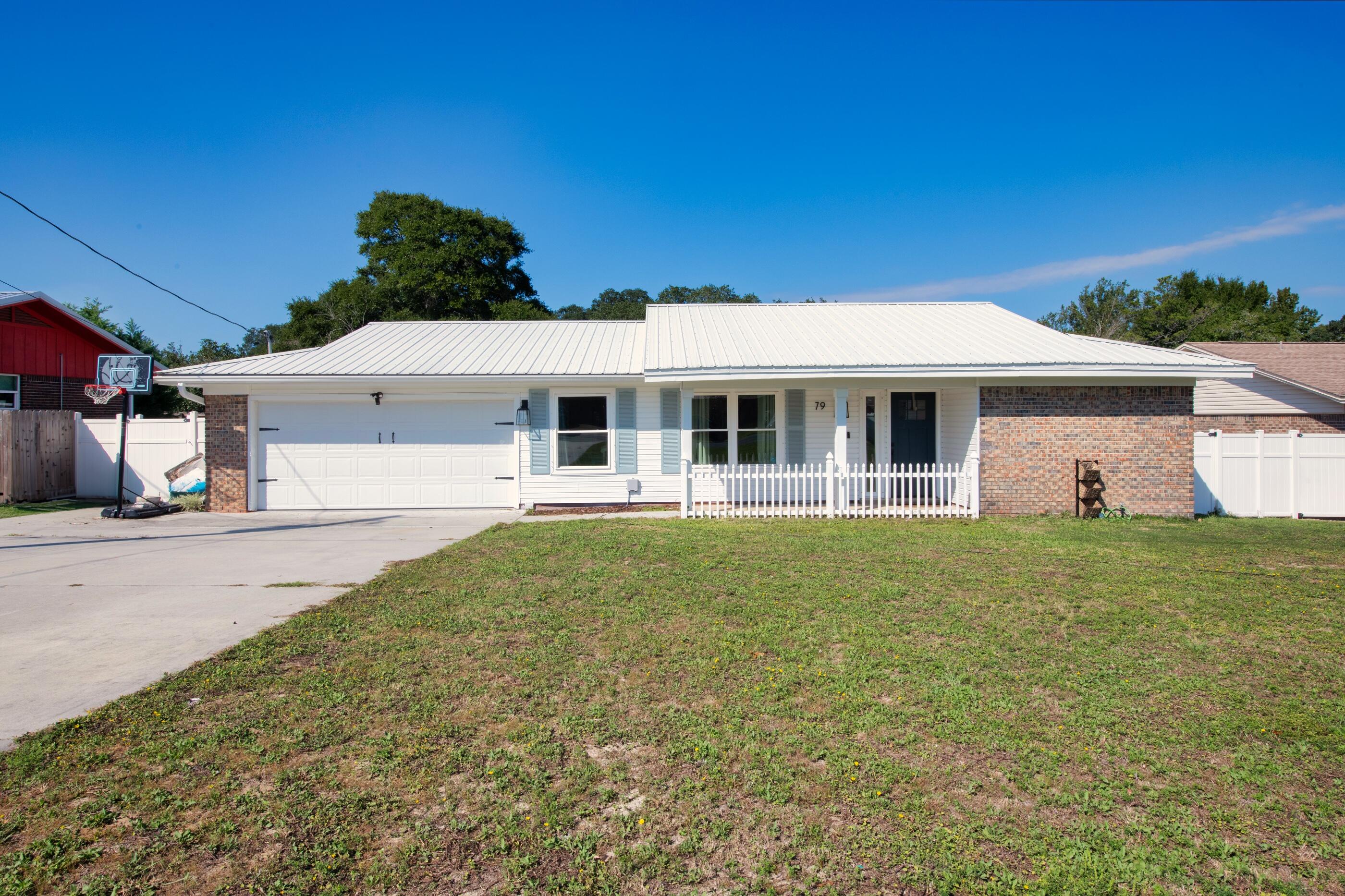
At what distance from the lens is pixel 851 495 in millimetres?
13828

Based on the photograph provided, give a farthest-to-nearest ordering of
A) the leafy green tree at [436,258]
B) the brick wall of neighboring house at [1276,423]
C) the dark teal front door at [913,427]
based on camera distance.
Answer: the leafy green tree at [436,258] → the brick wall of neighboring house at [1276,423] → the dark teal front door at [913,427]

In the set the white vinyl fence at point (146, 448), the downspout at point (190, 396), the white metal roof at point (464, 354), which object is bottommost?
the white vinyl fence at point (146, 448)

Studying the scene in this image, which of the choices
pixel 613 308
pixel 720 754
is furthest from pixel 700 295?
pixel 720 754

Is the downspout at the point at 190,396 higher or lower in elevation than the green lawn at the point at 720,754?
higher

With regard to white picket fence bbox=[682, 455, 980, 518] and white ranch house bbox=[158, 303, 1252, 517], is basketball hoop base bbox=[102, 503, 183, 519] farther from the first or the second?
white picket fence bbox=[682, 455, 980, 518]

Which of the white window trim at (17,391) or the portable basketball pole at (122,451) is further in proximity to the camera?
the white window trim at (17,391)

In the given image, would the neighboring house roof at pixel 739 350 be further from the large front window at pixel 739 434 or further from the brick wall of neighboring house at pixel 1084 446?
the large front window at pixel 739 434

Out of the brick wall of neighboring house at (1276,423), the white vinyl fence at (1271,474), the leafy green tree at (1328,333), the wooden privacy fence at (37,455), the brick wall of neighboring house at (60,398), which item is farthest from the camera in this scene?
the leafy green tree at (1328,333)

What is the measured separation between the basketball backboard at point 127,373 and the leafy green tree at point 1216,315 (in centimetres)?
4243

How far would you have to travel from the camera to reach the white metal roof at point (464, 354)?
1323cm

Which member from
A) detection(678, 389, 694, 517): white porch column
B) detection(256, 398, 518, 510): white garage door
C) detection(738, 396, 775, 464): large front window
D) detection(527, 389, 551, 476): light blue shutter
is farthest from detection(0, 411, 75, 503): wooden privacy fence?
detection(738, 396, 775, 464): large front window

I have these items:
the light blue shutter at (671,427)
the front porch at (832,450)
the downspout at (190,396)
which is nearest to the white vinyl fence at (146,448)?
the downspout at (190,396)

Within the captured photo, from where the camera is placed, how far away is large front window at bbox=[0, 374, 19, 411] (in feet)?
61.7

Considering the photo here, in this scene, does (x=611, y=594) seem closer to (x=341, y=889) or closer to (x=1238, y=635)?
(x=341, y=889)
